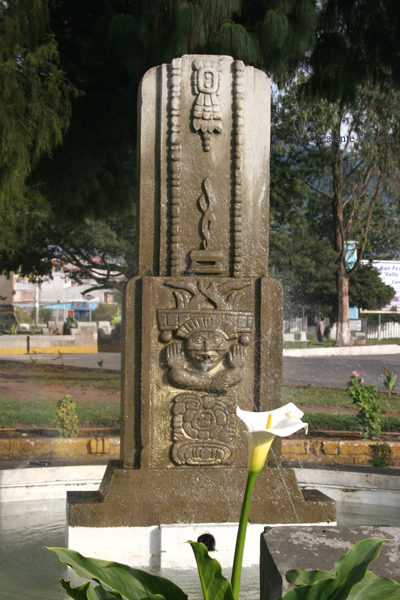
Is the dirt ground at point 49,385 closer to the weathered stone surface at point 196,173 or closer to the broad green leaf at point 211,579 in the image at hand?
the weathered stone surface at point 196,173

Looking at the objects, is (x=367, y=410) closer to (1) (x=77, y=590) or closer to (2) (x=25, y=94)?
(2) (x=25, y=94)

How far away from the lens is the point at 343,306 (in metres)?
18.7

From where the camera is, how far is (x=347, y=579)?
4.23ft

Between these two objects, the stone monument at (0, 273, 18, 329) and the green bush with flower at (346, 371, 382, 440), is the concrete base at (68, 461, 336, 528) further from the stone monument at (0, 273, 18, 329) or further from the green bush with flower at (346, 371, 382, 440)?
the stone monument at (0, 273, 18, 329)

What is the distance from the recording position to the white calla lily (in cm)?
129

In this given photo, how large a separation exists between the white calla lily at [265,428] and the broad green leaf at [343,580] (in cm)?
27

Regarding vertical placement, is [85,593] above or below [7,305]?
below

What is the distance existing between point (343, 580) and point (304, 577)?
13 cm

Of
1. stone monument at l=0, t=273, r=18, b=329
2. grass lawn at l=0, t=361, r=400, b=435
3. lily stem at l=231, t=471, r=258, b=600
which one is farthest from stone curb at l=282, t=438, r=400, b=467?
stone monument at l=0, t=273, r=18, b=329

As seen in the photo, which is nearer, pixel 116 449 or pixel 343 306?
pixel 116 449

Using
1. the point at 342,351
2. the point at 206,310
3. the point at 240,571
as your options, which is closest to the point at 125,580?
the point at 240,571

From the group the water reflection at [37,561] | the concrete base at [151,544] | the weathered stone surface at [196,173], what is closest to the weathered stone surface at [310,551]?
the water reflection at [37,561]

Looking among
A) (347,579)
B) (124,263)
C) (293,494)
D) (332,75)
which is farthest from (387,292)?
(347,579)

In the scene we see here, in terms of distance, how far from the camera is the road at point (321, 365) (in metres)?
12.5
